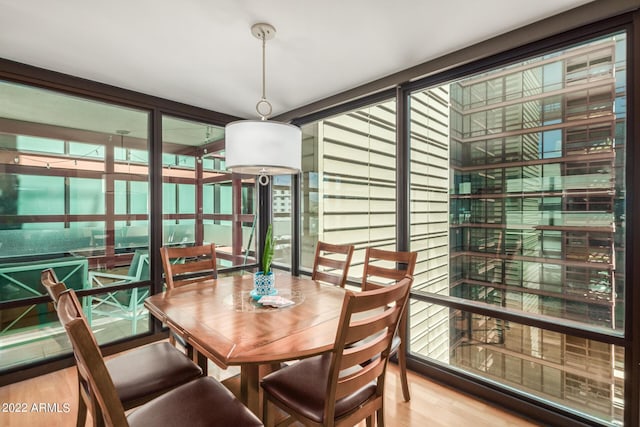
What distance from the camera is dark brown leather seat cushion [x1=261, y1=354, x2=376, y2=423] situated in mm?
1343

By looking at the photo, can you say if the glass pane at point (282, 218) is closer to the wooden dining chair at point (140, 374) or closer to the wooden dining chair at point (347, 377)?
the wooden dining chair at point (140, 374)

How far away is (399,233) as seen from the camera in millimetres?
2713

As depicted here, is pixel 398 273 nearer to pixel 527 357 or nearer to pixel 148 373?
pixel 527 357

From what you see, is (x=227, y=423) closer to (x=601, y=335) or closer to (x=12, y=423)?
(x=12, y=423)

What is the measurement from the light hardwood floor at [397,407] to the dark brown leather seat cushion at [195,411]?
1.12 meters

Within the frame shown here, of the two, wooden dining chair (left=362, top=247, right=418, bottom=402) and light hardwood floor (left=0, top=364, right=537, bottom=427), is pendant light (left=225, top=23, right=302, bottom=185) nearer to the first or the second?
wooden dining chair (left=362, top=247, right=418, bottom=402)

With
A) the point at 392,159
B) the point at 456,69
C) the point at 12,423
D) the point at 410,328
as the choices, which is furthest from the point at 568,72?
the point at 12,423

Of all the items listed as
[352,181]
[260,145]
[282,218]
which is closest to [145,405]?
[260,145]

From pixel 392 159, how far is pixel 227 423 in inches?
92.8

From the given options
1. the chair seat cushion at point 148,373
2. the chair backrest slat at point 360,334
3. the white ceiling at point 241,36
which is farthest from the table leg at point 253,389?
the white ceiling at point 241,36

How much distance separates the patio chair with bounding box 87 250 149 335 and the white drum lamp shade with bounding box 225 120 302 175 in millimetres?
1932

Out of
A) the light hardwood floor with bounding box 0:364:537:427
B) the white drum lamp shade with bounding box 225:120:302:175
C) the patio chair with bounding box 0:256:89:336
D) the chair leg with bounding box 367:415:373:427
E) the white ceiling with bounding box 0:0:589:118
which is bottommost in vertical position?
the light hardwood floor with bounding box 0:364:537:427

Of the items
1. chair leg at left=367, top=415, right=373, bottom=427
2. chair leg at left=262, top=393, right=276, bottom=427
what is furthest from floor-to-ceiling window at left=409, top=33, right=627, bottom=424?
chair leg at left=262, top=393, right=276, bottom=427

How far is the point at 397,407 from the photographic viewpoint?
212 cm
